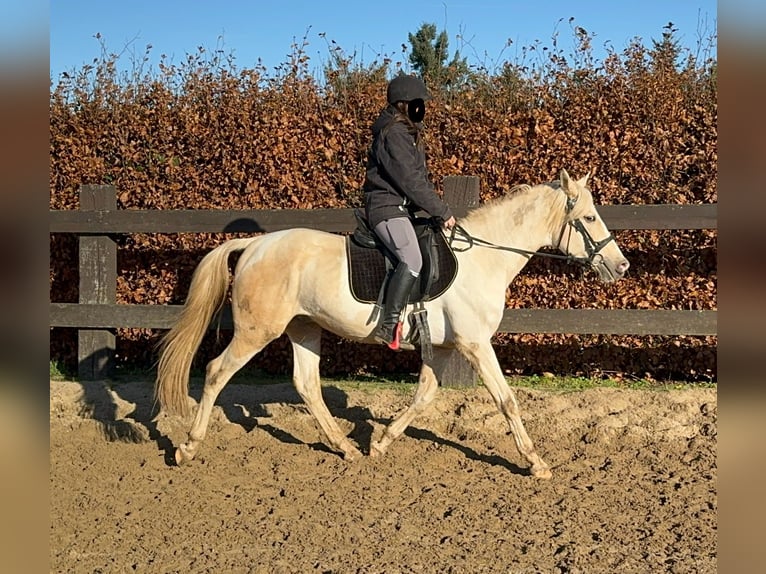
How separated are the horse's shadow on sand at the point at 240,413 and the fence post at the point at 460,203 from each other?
0.91 m

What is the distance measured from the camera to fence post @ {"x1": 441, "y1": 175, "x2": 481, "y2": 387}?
279 inches

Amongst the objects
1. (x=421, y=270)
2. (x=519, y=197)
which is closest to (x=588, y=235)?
(x=519, y=197)

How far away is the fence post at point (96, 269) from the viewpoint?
7.83 meters

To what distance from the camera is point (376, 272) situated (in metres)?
5.34

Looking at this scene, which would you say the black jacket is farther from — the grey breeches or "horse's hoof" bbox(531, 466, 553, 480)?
"horse's hoof" bbox(531, 466, 553, 480)

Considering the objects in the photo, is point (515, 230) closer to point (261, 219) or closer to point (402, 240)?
point (402, 240)

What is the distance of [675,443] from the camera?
18.9ft

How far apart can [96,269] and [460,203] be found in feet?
12.5

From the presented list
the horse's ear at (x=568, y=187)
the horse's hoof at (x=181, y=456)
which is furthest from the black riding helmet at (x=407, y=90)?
the horse's hoof at (x=181, y=456)

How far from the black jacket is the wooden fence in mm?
1805

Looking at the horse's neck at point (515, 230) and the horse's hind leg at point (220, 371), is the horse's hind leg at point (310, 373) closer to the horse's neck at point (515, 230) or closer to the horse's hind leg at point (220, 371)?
the horse's hind leg at point (220, 371)

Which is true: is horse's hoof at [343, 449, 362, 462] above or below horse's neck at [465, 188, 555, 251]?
below

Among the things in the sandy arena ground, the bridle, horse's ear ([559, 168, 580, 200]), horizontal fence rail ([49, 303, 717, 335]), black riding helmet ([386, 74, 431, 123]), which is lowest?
the sandy arena ground

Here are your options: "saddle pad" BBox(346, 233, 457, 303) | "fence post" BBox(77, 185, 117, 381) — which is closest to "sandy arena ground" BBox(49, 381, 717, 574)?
"fence post" BBox(77, 185, 117, 381)
